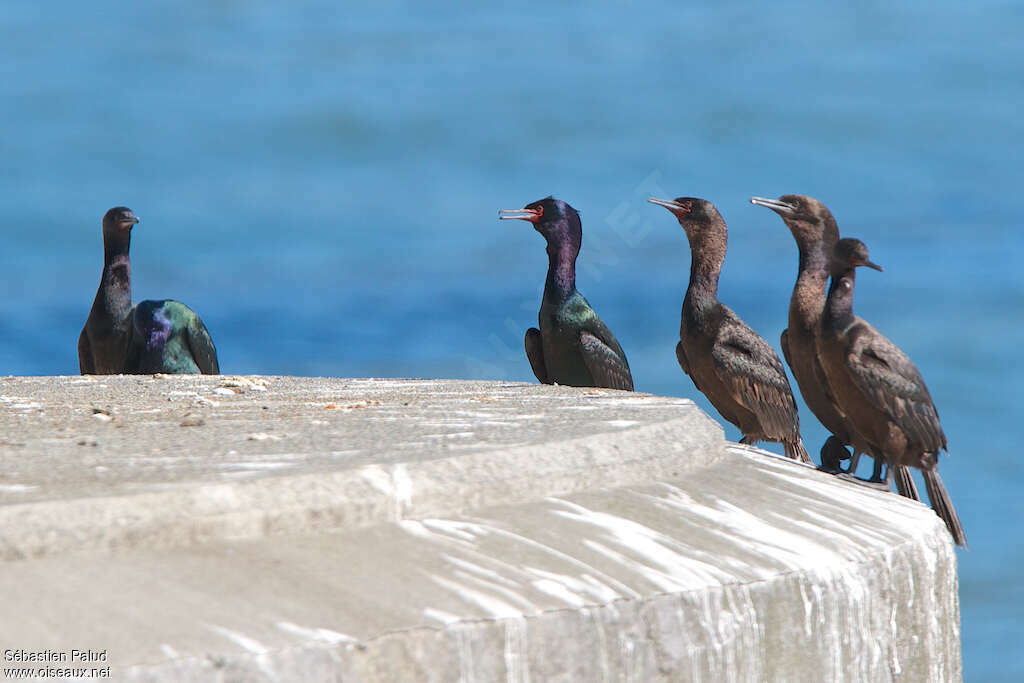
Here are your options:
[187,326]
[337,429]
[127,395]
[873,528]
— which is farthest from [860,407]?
[187,326]

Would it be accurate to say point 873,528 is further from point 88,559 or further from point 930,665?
point 88,559

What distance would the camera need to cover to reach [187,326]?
794 centimetres

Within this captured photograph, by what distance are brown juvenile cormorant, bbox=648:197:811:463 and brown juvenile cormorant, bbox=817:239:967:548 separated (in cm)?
106

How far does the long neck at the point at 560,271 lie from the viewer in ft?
22.7

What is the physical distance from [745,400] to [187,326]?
14.0 ft

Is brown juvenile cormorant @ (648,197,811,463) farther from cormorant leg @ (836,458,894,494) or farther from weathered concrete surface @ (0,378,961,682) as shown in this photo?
weathered concrete surface @ (0,378,961,682)

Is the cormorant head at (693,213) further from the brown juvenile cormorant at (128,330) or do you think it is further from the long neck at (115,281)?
the long neck at (115,281)

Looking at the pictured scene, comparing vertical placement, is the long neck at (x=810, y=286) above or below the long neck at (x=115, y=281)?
below

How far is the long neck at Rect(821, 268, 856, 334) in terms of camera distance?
4078 millimetres

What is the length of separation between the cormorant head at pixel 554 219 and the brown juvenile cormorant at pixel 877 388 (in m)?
3.03

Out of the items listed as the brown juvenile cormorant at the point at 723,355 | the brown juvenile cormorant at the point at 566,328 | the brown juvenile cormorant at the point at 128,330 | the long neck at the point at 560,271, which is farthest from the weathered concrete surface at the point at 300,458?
the brown juvenile cormorant at the point at 128,330

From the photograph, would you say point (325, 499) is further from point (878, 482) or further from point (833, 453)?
point (833, 453)

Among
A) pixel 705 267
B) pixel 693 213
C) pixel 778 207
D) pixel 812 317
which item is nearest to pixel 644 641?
pixel 812 317

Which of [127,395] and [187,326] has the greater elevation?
[187,326]
